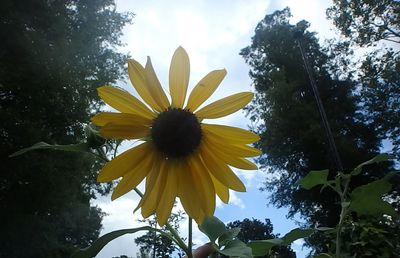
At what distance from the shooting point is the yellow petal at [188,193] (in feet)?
0.83

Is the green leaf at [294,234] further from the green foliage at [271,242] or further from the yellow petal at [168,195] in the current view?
the yellow petal at [168,195]

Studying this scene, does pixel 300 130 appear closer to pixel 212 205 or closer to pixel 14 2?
pixel 14 2

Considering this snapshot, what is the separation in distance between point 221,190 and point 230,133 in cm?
4

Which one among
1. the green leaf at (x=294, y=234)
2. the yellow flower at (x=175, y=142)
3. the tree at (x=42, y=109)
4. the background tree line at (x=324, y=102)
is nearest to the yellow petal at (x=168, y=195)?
the yellow flower at (x=175, y=142)

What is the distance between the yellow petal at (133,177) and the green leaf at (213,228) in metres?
0.06

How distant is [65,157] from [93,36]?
2.01 meters

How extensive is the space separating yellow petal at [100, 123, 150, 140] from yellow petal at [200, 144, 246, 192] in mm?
46

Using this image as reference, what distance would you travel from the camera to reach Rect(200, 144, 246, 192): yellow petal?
0.26 meters

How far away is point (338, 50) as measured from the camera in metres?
8.73

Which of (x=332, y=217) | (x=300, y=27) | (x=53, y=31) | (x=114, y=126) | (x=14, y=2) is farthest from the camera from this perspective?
(x=300, y=27)

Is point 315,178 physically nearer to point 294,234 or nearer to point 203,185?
point 294,234

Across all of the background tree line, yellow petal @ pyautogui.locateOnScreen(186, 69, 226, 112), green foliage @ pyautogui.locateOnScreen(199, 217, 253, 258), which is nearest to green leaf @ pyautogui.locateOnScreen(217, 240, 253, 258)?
green foliage @ pyautogui.locateOnScreen(199, 217, 253, 258)

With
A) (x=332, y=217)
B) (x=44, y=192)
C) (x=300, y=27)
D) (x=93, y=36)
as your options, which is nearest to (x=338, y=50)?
(x=300, y=27)

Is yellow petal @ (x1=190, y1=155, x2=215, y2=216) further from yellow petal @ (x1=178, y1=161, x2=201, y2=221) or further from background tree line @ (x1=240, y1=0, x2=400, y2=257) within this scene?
background tree line @ (x1=240, y1=0, x2=400, y2=257)
